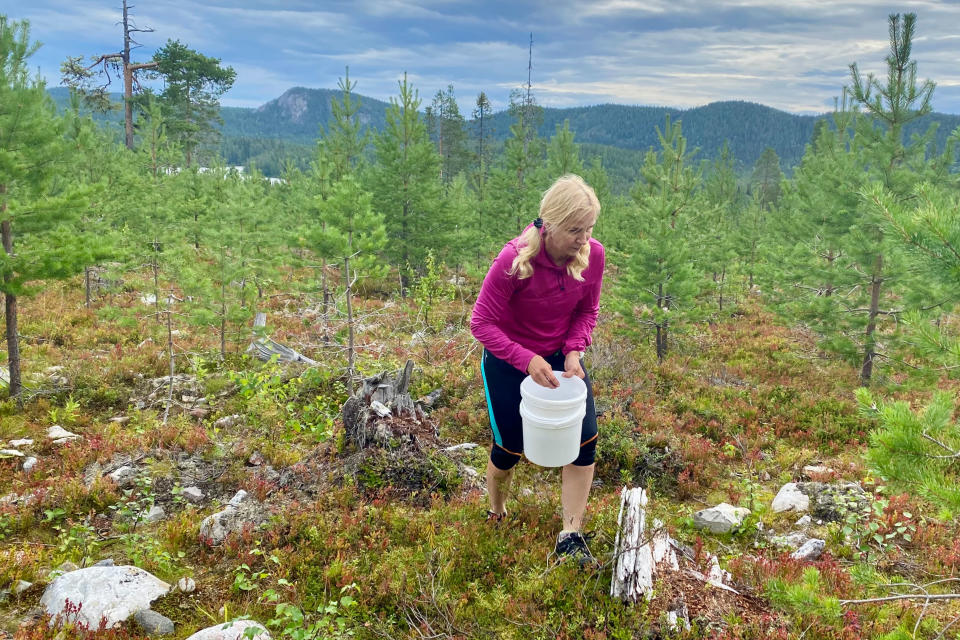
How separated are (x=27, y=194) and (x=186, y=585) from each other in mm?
7251

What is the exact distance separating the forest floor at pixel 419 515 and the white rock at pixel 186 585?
0.08 metres

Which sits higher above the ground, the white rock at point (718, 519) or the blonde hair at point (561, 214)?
the blonde hair at point (561, 214)

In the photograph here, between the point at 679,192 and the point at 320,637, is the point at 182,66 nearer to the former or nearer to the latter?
the point at 679,192

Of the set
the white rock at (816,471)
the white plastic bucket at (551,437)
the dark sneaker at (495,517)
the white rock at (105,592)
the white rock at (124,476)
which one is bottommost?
the white rock at (816,471)

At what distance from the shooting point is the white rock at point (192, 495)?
5.13 m

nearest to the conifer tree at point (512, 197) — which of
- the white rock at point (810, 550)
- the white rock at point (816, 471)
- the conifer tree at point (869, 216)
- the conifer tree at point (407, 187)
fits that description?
the conifer tree at point (407, 187)

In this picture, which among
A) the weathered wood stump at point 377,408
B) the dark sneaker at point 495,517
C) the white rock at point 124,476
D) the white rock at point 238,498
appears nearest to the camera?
the dark sneaker at point 495,517

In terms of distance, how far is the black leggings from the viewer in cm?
357

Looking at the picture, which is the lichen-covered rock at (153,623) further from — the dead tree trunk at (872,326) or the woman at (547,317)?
the dead tree trunk at (872,326)

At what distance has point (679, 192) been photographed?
14.5m

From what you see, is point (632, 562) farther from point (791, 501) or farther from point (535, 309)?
point (791, 501)

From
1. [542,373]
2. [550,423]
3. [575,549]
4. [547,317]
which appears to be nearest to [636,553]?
[575,549]

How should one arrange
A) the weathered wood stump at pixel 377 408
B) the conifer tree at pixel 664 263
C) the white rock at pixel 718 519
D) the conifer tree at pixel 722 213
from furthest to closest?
the conifer tree at pixel 722 213
the conifer tree at pixel 664 263
the weathered wood stump at pixel 377 408
the white rock at pixel 718 519

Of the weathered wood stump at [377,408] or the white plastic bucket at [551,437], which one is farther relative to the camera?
the weathered wood stump at [377,408]
